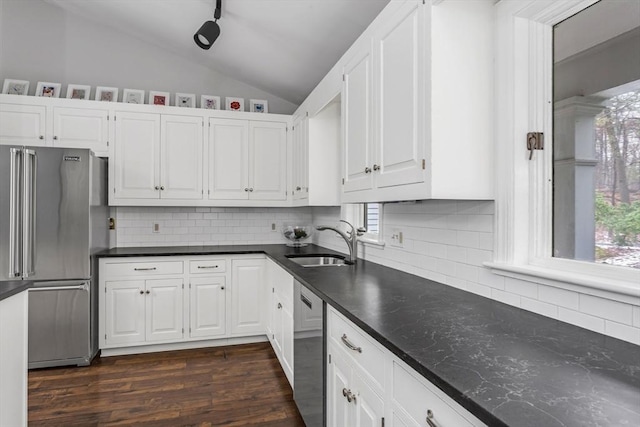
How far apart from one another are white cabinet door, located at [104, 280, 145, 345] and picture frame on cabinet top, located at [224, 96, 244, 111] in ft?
6.69

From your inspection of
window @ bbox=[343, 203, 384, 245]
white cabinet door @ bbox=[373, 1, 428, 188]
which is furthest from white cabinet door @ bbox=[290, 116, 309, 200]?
white cabinet door @ bbox=[373, 1, 428, 188]

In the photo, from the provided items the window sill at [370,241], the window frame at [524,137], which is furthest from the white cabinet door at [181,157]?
the window frame at [524,137]

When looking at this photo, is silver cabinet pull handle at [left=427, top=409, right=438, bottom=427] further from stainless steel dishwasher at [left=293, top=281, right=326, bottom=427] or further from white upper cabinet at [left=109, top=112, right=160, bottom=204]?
white upper cabinet at [left=109, top=112, right=160, bottom=204]

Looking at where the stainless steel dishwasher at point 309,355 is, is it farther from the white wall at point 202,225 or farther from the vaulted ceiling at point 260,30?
the white wall at point 202,225

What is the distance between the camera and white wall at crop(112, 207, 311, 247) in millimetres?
3914

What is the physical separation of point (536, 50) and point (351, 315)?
49.3 inches

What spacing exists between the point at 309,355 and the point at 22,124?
3.23 meters

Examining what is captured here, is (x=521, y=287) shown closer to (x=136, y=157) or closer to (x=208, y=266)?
(x=208, y=266)

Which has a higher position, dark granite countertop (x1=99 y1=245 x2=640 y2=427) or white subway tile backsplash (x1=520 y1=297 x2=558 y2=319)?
white subway tile backsplash (x1=520 y1=297 x2=558 y2=319)

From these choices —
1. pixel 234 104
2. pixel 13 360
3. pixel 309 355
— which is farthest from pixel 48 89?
pixel 309 355

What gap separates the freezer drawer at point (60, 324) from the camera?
10.0ft

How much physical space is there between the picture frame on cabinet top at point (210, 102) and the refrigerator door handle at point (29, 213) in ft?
5.51

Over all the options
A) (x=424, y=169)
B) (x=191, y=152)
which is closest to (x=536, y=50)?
(x=424, y=169)

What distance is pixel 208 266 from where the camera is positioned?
3.55 m
